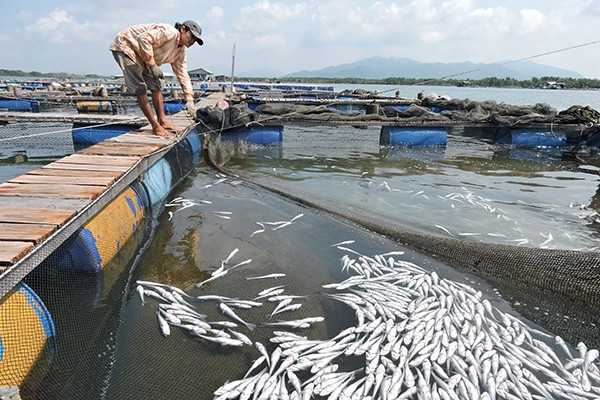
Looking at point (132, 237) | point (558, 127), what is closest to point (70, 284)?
point (132, 237)

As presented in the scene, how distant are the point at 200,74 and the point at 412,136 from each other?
212 ft

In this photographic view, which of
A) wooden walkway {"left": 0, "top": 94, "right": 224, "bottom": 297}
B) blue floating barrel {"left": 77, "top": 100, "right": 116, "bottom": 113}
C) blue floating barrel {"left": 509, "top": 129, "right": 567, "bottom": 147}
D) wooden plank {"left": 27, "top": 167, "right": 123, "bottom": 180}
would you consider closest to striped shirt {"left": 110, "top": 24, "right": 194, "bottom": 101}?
wooden walkway {"left": 0, "top": 94, "right": 224, "bottom": 297}

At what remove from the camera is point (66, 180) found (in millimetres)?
4734

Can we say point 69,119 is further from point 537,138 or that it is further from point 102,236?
point 537,138

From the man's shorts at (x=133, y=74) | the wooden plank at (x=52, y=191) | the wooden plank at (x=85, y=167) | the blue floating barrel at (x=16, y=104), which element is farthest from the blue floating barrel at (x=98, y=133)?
the blue floating barrel at (x=16, y=104)

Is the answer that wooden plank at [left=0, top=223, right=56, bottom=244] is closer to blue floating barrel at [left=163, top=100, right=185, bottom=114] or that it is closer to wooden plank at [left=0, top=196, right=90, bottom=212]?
wooden plank at [left=0, top=196, right=90, bottom=212]

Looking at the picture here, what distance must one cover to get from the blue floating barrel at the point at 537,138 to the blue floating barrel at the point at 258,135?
1006cm

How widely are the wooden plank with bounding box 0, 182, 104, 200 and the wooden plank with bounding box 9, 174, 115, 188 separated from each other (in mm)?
134

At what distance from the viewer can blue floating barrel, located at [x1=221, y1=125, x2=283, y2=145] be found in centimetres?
1286

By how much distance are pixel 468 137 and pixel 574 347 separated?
17.0 m

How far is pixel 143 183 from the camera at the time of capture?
6.42 meters

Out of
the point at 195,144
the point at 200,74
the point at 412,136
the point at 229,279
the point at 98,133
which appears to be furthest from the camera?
the point at 200,74

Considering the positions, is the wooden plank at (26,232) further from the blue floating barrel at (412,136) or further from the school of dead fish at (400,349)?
the blue floating barrel at (412,136)

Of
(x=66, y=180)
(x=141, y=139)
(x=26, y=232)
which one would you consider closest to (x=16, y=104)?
(x=141, y=139)
